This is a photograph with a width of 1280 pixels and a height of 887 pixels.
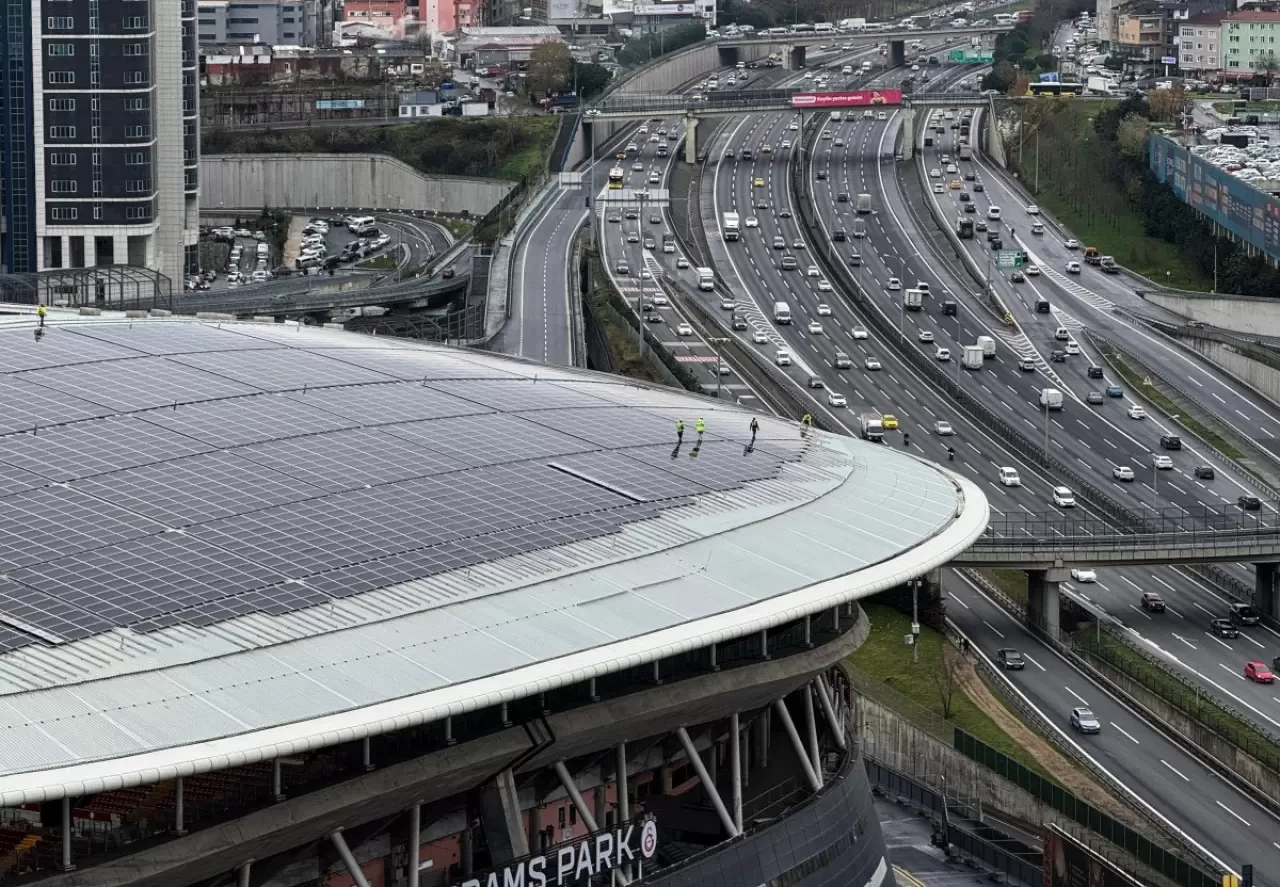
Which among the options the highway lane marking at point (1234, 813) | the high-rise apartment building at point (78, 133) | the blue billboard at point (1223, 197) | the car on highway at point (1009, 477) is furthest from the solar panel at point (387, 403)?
the high-rise apartment building at point (78, 133)

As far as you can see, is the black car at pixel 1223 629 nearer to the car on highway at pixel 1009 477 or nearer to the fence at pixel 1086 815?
the car on highway at pixel 1009 477

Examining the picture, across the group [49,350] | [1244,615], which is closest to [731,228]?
[1244,615]

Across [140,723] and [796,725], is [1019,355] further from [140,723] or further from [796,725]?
[140,723]

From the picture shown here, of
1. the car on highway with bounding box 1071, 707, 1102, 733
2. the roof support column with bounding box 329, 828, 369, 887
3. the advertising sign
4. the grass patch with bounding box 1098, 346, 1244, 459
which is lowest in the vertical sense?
the car on highway with bounding box 1071, 707, 1102, 733

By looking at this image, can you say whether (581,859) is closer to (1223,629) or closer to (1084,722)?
(1084,722)

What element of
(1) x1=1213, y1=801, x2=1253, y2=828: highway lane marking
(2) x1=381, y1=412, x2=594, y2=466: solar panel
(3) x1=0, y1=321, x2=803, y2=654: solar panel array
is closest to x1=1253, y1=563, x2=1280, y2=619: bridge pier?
(1) x1=1213, y1=801, x2=1253, y2=828: highway lane marking

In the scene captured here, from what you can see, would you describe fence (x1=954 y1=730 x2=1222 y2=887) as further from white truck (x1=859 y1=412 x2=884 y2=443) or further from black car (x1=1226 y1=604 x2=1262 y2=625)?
white truck (x1=859 y1=412 x2=884 y2=443)
